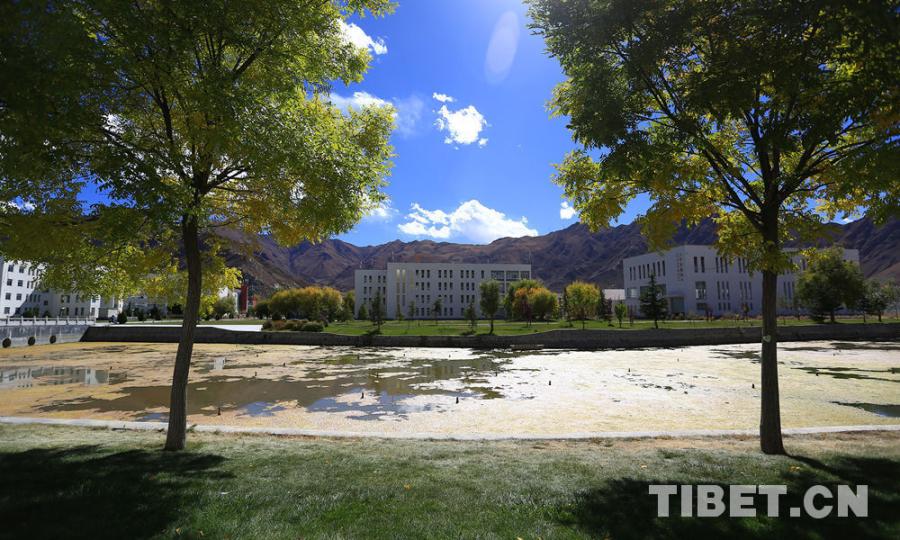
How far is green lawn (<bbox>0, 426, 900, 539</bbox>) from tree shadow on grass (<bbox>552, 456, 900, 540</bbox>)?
2 cm

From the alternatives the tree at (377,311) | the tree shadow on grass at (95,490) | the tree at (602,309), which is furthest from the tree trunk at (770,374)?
the tree at (602,309)

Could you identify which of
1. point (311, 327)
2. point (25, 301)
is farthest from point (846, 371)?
point (25, 301)

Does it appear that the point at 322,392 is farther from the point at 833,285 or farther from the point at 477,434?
the point at 833,285

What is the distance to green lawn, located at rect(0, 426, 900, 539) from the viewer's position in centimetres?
478

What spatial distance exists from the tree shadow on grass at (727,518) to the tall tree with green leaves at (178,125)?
20.1ft

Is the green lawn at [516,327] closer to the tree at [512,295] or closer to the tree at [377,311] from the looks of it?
the tree at [377,311]

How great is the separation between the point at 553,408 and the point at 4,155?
15.4 meters

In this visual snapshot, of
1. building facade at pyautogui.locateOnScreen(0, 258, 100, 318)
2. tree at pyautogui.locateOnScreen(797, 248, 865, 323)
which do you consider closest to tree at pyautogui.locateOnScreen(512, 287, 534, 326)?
tree at pyautogui.locateOnScreen(797, 248, 865, 323)

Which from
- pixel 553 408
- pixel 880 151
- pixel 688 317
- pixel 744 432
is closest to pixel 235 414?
pixel 553 408

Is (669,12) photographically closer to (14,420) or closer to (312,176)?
(312,176)

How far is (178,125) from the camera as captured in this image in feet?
28.5

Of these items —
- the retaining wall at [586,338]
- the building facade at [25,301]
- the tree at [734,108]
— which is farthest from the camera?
the building facade at [25,301]

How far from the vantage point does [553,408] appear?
52.5 feet

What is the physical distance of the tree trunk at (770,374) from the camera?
339 inches
